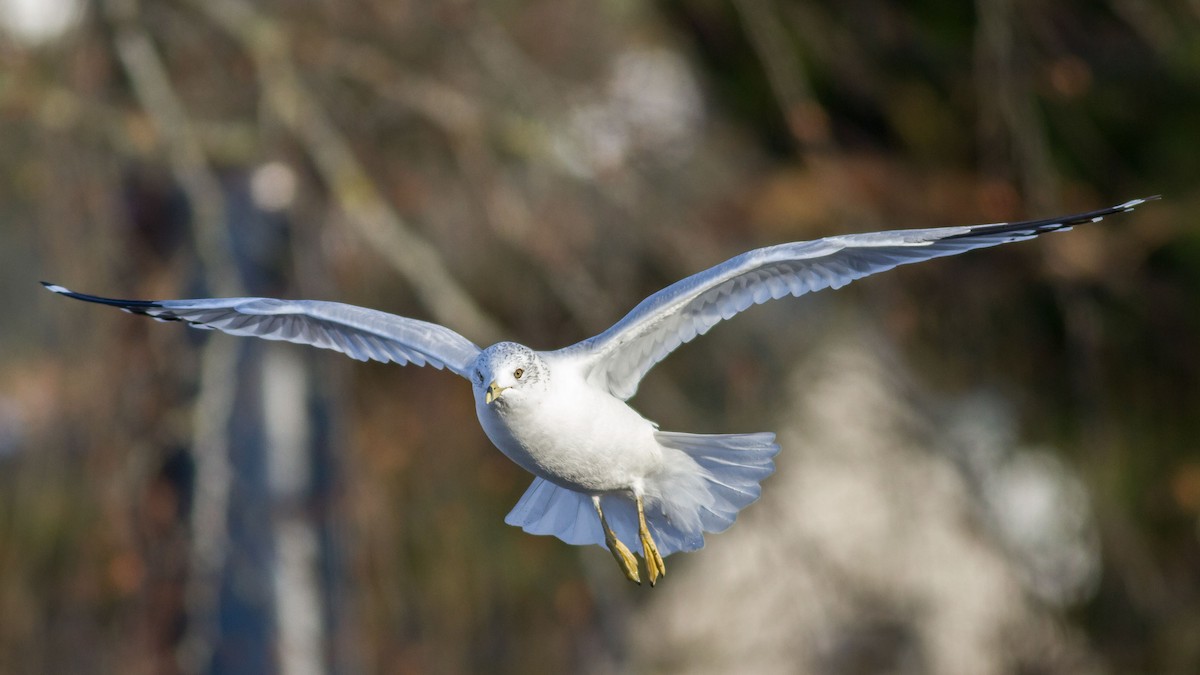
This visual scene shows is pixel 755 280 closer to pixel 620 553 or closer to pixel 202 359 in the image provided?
pixel 620 553

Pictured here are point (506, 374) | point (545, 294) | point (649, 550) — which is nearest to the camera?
point (506, 374)

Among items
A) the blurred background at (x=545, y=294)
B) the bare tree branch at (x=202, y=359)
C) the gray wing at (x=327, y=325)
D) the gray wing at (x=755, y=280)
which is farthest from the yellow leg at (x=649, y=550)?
the bare tree branch at (x=202, y=359)

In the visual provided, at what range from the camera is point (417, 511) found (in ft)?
15.7

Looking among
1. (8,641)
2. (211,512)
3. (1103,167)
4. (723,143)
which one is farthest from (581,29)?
(8,641)

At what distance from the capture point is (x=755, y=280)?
2344 mm

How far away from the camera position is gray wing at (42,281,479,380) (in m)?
2.25

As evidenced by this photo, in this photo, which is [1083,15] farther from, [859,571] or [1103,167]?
[859,571]

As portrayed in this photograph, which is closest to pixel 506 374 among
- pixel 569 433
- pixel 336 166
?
pixel 569 433

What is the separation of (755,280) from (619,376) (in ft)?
0.88

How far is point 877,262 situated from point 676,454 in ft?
1.38

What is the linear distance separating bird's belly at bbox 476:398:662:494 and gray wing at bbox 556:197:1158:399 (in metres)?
0.10

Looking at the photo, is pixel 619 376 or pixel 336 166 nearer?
pixel 619 376

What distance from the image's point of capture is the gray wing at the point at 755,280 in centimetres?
209

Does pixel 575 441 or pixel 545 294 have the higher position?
pixel 545 294
